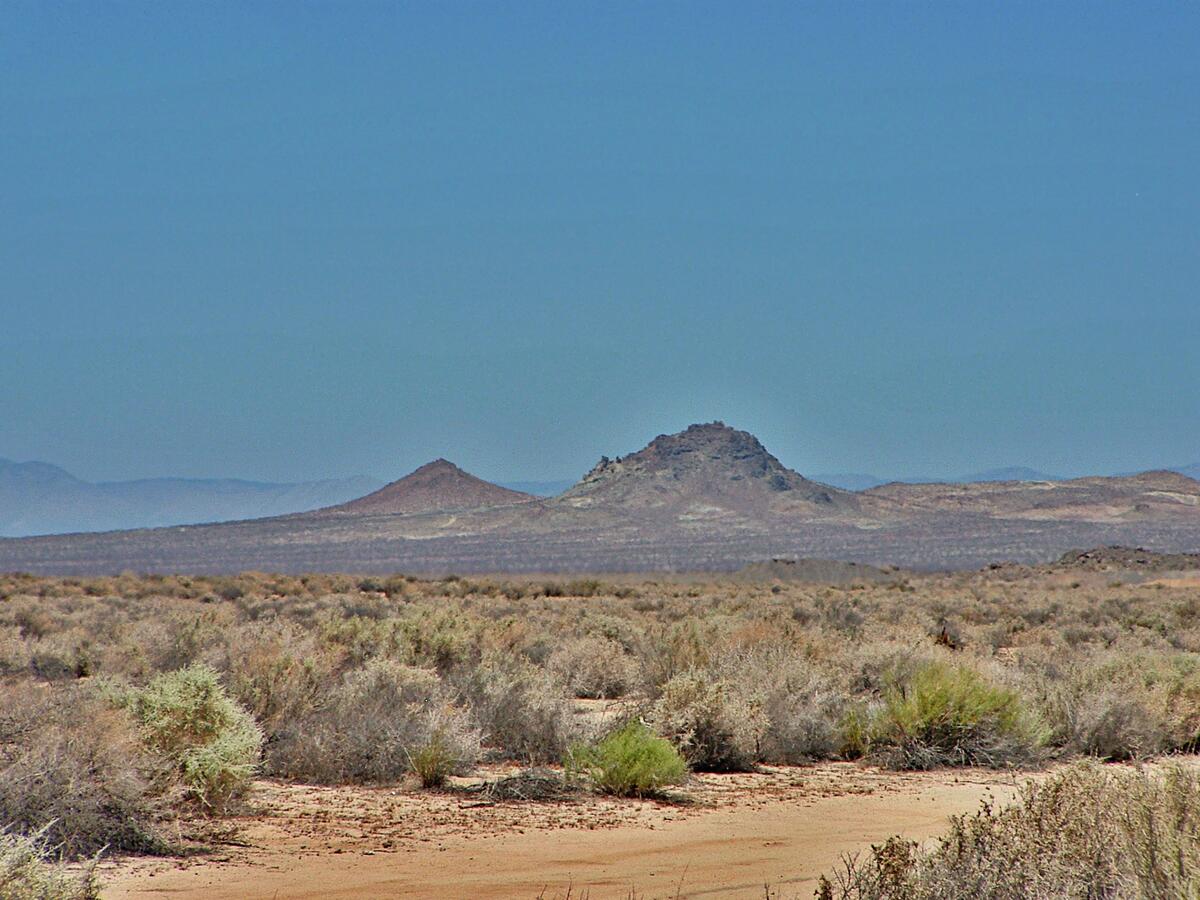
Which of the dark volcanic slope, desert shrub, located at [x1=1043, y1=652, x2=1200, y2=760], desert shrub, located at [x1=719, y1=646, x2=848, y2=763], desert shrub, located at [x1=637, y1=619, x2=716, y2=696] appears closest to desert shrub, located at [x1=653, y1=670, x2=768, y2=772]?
desert shrub, located at [x1=719, y1=646, x2=848, y2=763]

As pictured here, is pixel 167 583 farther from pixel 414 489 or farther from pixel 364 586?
pixel 414 489

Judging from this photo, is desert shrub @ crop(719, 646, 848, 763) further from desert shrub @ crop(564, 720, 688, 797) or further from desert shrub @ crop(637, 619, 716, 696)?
desert shrub @ crop(564, 720, 688, 797)

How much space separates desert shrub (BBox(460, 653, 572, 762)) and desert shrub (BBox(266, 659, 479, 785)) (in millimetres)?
591

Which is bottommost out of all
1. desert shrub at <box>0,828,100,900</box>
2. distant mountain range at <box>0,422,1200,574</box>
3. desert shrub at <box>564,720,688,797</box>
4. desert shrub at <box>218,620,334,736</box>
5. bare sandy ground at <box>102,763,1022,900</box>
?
bare sandy ground at <box>102,763,1022,900</box>

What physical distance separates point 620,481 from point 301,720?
390ft

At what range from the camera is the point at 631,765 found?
452 inches

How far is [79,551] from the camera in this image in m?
98.9

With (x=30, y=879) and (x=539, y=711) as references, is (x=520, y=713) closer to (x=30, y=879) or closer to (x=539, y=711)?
(x=539, y=711)

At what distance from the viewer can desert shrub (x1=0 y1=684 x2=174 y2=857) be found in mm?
8328

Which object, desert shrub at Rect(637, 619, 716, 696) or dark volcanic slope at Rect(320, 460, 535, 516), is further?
dark volcanic slope at Rect(320, 460, 535, 516)

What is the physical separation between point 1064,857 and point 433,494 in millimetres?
147698

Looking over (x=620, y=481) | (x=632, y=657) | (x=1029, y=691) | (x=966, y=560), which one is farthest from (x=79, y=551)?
(x=1029, y=691)

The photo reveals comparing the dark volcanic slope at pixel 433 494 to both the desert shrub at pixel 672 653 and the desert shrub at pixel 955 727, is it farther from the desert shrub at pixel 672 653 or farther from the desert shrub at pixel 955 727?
the desert shrub at pixel 955 727

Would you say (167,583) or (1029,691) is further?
(167,583)
